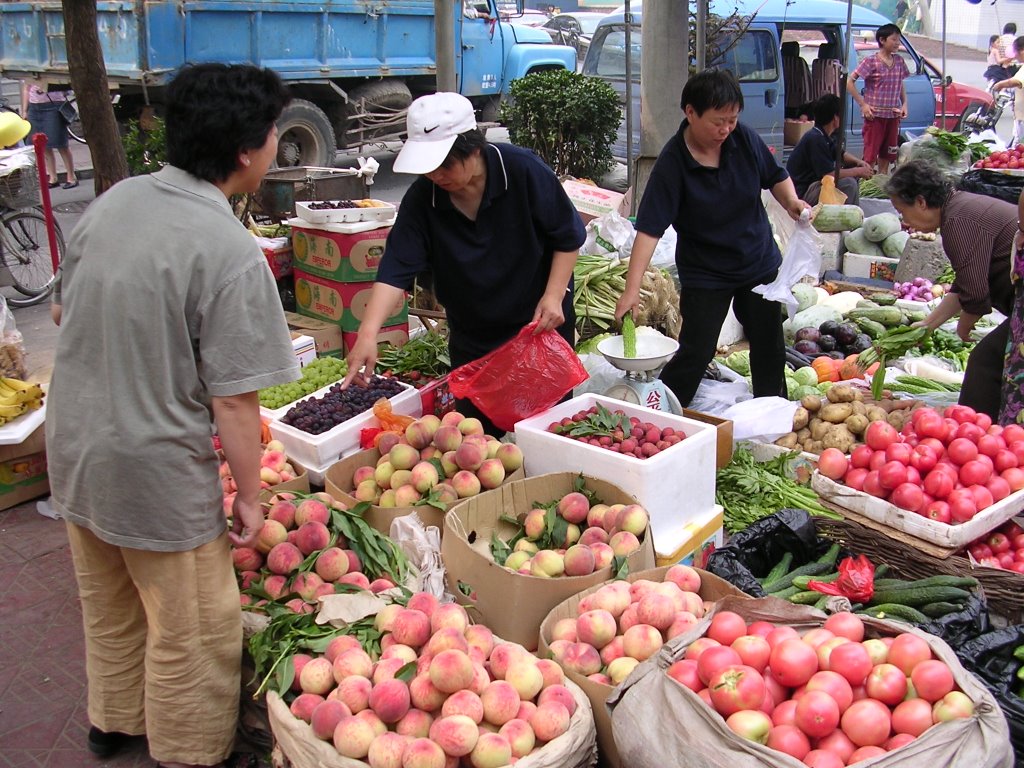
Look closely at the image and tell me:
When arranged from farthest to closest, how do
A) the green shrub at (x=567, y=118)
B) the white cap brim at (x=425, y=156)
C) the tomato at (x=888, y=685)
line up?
the green shrub at (x=567, y=118) → the white cap brim at (x=425, y=156) → the tomato at (x=888, y=685)

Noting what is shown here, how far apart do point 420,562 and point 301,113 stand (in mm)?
10435

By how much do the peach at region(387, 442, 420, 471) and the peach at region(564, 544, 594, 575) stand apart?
2.90ft

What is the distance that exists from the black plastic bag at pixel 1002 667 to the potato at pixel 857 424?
63.4 inches

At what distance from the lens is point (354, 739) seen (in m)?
2.07

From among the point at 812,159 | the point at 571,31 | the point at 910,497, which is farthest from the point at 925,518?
the point at 571,31

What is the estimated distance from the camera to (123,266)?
214 centimetres

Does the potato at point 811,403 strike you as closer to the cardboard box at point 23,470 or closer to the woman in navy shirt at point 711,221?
the woman in navy shirt at point 711,221

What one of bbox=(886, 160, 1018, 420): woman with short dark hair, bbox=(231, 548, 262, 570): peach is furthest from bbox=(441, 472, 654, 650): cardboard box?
bbox=(886, 160, 1018, 420): woman with short dark hair

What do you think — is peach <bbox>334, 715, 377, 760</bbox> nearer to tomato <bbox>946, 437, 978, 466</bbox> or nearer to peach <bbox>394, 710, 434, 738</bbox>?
peach <bbox>394, 710, 434, 738</bbox>

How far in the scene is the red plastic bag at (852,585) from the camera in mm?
2834

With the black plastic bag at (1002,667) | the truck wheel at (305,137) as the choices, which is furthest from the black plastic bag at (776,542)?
the truck wheel at (305,137)

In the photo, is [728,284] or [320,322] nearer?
[728,284]

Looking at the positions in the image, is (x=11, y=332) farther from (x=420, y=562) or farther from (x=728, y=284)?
(x=728, y=284)

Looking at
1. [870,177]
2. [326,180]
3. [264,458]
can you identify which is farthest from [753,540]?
[870,177]
